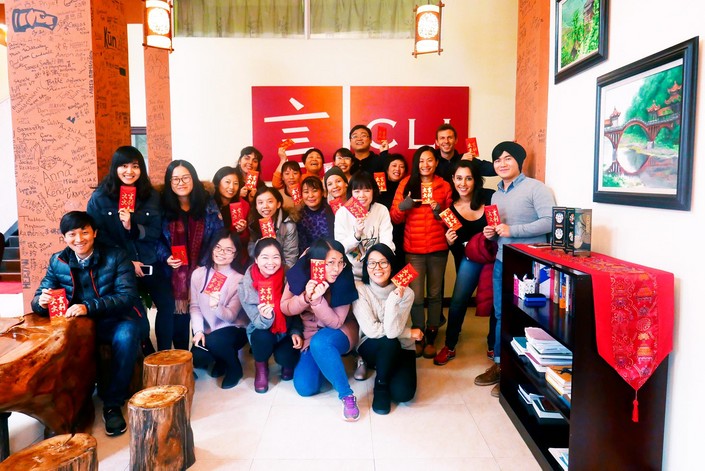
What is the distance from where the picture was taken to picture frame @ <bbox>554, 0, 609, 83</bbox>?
7.37 ft

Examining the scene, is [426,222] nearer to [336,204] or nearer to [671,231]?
[336,204]

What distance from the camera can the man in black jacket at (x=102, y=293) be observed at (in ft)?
7.89

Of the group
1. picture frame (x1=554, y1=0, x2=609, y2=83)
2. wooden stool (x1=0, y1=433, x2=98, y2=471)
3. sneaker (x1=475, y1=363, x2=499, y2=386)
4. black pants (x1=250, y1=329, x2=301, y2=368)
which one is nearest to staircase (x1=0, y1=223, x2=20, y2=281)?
black pants (x1=250, y1=329, x2=301, y2=368)

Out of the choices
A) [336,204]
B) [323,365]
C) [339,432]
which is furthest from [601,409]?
[336,204]

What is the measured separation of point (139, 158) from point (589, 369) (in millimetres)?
2640

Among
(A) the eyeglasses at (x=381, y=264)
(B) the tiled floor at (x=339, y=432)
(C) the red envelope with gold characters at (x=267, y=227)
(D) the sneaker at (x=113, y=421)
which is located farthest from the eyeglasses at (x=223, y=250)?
(D) the sneaker at (x=113, y=421)

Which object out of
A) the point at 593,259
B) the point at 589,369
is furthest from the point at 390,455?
the point at 593,259

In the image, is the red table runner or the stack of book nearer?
the red table runner

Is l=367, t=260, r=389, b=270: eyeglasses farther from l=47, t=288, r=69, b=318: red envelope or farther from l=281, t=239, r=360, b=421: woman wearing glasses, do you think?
l=47, t=288, r=69, b=318: red envelope

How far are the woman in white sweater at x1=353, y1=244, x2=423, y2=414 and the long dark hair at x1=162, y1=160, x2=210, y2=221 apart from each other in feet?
3.80

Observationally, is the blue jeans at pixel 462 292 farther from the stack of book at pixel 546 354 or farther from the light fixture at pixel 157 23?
the light fixture at pixel 157 23

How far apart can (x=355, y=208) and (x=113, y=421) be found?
5.81ft

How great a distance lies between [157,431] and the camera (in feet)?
6.32

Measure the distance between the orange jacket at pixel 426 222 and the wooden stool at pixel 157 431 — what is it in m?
1.91
